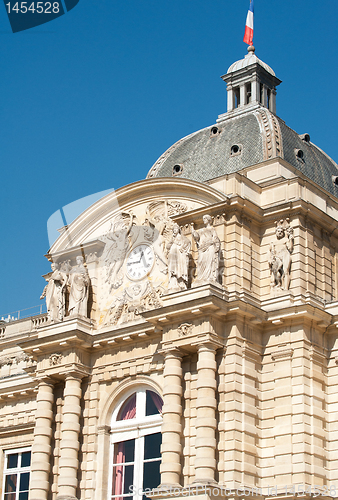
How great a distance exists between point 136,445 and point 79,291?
6.12 m

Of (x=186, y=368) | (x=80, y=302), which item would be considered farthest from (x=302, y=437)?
(x=80, y=302)

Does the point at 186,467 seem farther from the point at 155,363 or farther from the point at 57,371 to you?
the point at 57,371

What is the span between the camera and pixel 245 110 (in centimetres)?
3869

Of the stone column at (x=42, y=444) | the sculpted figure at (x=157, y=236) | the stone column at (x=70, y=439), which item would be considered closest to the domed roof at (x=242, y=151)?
the sculpted figure at (x=157, y=236)

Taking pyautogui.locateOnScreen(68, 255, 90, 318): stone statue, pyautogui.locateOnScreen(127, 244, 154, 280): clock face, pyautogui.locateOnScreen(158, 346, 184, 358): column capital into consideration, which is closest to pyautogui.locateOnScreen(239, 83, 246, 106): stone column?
pyautogui.locateOnScreen(127, 244, 154, 280): clock face

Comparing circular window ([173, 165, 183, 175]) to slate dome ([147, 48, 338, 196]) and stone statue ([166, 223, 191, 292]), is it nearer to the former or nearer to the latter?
slate dome ([147, 48, 338, 196])

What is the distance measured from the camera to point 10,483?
114 feet

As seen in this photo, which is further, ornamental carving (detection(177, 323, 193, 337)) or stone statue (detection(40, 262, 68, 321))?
stone statue (detection(40, 262, 68, 321))

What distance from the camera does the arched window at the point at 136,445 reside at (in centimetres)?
2938

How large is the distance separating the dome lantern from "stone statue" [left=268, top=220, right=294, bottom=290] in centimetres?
1103

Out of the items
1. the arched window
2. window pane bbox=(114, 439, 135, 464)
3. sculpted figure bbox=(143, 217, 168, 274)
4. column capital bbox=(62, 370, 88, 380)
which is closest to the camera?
the arched window

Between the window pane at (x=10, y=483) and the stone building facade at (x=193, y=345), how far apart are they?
0.18 feet

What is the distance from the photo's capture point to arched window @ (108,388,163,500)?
29375 mm

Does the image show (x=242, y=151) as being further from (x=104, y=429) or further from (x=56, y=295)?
(x=104, y=429)
